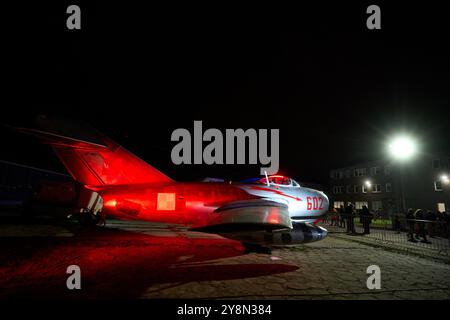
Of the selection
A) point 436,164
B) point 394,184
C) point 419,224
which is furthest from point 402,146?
point 394,184

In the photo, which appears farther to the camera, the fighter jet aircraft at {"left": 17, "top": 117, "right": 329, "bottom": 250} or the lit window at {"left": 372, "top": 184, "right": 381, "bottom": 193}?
the lit window at {"left": 372, "top": 184, "right": 381, "bottom": 193}

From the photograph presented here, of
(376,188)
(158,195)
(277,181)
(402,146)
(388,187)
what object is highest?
(402,146)

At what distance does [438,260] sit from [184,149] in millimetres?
11149

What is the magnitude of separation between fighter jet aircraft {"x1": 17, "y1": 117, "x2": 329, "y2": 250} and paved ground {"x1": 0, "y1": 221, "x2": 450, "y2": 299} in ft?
3.67

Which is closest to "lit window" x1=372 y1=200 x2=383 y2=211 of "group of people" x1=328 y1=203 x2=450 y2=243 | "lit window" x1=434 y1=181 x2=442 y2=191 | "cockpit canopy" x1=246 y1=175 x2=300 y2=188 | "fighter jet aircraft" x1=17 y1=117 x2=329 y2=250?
"lit window" x1=434 y1=181 x2=442 y2=191

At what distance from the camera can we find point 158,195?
862cm

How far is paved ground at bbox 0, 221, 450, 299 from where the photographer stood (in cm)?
534

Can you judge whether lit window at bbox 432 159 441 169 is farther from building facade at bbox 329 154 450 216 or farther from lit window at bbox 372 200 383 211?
lit window at bbox 372 200 383 211

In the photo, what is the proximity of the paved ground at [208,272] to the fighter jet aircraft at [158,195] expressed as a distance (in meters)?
1.12

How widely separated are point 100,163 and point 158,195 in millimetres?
2349

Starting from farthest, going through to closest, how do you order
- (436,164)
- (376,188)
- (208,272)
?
(376,188) < (436,164) < (208,272)

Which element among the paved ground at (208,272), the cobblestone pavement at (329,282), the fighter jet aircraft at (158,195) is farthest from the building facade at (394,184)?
the fighter jet aircraft at (158,195)

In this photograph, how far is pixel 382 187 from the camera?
38781mm

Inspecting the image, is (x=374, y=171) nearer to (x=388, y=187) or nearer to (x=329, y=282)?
(x=388, y=187)
